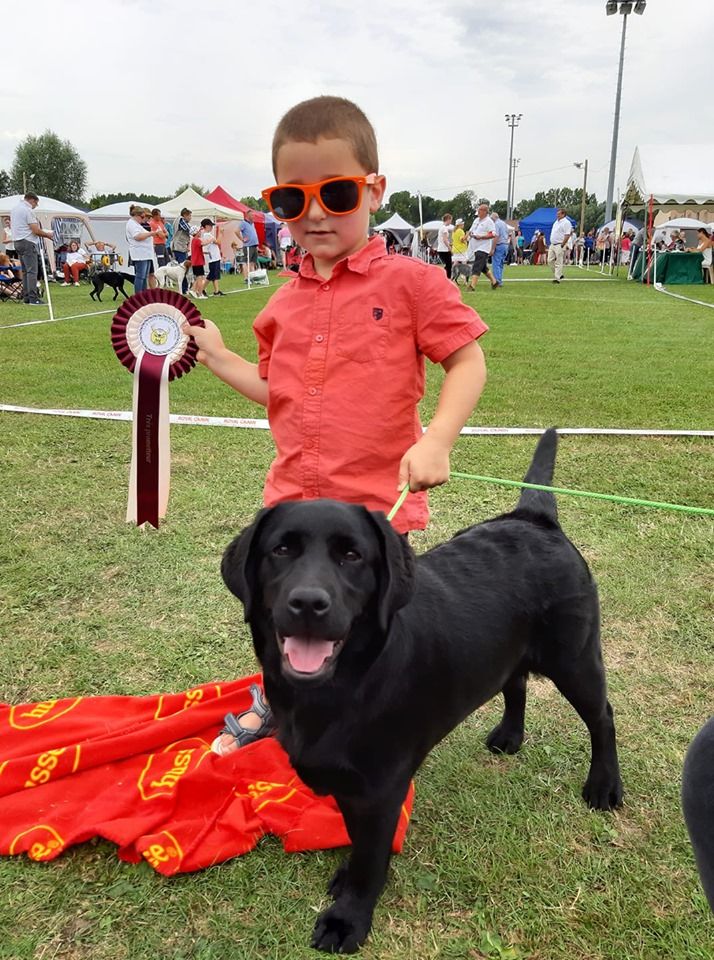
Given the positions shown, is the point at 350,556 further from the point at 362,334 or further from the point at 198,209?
the point at 198,209

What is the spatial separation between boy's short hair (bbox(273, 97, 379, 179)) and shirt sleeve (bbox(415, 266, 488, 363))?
417 mm

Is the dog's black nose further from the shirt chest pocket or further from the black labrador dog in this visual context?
the shirt chest pocket

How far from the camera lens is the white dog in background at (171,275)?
642 inches

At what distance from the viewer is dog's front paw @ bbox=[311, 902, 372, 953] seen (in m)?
1.87

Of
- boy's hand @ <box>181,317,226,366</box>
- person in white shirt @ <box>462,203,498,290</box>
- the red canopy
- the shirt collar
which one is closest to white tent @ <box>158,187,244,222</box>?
the red canopy

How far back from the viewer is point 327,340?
6.88ft

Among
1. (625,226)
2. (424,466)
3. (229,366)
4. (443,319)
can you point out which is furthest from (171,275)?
(625,226)

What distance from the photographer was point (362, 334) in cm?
208

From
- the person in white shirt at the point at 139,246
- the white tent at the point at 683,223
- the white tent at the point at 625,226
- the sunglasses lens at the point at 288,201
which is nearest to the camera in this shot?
the sunglasses lens at the point at 288,201

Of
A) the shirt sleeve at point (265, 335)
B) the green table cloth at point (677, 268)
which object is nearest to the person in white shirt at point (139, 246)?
the shirt sleeve at point (265, 335)

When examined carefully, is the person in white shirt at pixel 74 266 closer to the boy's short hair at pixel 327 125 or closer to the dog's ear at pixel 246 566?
the boy's short hair at pixel 327 125

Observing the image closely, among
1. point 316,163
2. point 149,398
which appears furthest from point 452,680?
point 149,398

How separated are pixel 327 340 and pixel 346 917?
5.30 feet

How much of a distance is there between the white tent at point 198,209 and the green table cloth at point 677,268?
17.3 m
